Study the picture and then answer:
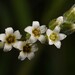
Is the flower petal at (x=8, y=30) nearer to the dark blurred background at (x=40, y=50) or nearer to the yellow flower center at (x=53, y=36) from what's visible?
the yellow flower center at (x=53, y=36)

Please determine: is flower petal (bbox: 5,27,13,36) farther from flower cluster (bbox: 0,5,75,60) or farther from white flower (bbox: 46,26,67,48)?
white flower (bbox: 46,26,67,48)

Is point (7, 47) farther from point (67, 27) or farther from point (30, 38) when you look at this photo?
point (67, 27)

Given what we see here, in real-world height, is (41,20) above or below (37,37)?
above

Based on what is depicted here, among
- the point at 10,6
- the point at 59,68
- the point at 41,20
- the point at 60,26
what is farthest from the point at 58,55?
the point at 60,26

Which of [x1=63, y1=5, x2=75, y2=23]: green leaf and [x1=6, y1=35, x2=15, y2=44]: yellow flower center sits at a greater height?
[x1=63, y1=5, x2=75, y2=23]: green leaf

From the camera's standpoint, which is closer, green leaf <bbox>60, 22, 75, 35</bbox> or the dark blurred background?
green leaf <bbox>60, 22, 75, 35</bbox>

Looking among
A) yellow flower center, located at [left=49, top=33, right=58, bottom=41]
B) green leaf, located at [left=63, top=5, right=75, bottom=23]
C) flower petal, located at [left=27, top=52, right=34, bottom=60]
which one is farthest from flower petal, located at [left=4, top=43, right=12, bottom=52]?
green leaf, located at [left=63, top=5, right=75, bottom=23]

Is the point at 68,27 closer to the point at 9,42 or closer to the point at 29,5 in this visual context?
the point at 9,42

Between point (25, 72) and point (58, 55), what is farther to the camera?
point (58, 55)

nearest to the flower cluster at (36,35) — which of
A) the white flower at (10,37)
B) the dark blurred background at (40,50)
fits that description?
the white flower at (10,37)
